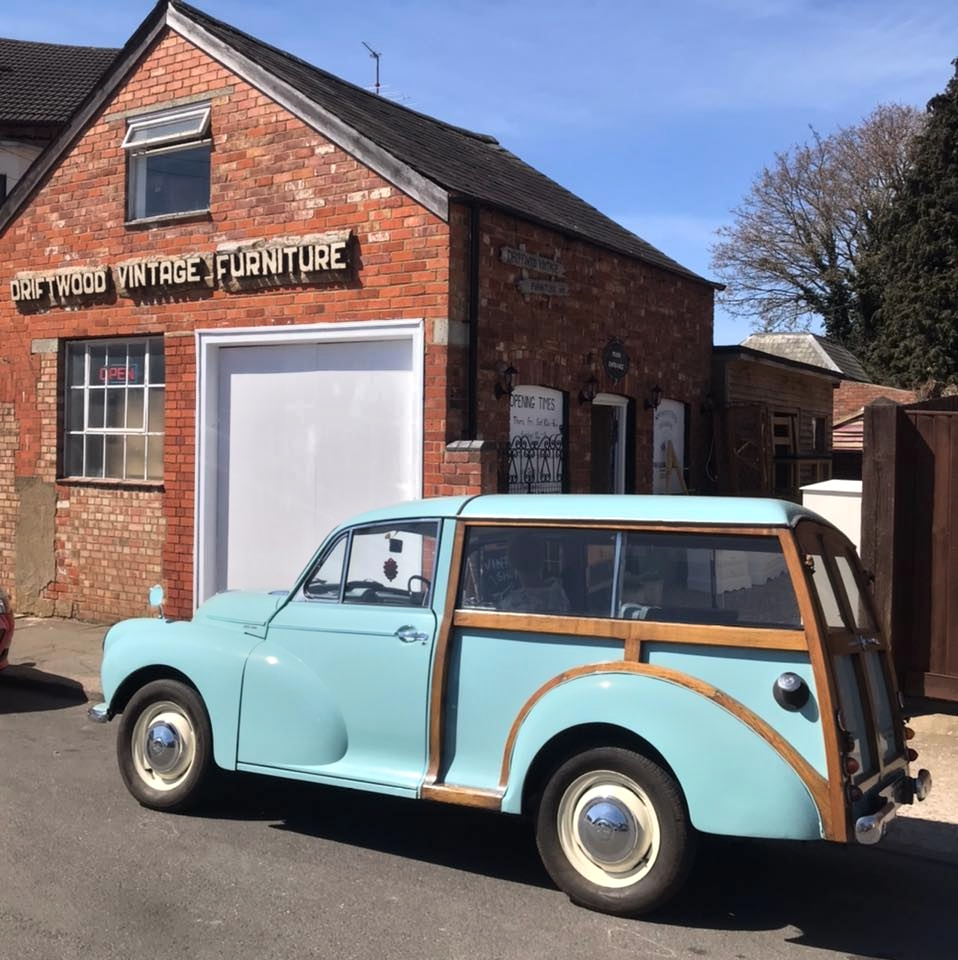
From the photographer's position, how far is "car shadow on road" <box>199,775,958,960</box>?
4344 millimetres

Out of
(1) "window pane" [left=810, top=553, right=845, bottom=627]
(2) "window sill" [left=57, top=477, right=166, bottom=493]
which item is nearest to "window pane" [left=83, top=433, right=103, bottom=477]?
(2) "window sill" [left=57, top=477, right=166, bottom=493]

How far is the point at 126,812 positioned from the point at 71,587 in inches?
250

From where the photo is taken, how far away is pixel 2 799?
577cm

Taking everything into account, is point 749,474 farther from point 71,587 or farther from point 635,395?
point 71,587

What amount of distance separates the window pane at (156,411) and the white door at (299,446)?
2.66 ft

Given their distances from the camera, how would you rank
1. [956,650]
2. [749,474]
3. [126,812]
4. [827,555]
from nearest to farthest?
Result: 1. [827,555]
2. [126,812]
3. [956,650]
4. [749,474]

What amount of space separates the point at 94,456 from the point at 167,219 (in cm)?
268

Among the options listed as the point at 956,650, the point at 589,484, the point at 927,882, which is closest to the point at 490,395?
the point at 589,484

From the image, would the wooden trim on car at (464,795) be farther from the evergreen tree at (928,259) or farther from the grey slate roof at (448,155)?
the evergreen tree at (928,259)

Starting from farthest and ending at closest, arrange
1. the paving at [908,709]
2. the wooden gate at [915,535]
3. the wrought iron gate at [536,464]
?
the wrought iron gate at [536,464] < the wooden gate at [915,535] < the paving at [908,709]

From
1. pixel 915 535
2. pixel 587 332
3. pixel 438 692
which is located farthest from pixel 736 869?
pixel 587 332

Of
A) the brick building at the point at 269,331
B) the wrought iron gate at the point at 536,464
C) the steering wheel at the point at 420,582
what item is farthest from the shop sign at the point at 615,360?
the steering wheel at the point at 420,582

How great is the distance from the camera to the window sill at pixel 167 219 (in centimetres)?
1030

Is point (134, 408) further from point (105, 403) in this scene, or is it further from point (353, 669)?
point (353, 669)
